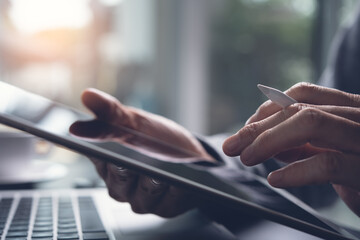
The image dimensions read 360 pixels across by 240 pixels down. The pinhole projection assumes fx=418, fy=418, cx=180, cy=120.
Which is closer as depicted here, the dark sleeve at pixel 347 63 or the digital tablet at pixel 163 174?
the digital tablet at pixel 163 174

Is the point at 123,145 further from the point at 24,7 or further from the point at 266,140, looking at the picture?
the point at 24,7

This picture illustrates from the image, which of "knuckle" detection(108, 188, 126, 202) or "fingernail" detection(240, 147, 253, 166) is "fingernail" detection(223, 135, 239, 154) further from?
"knuckle" detection(108, 188, 126, 202)

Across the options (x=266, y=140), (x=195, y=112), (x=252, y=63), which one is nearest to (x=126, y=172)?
(x=266, y=140)

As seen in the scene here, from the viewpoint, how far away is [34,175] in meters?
0.67

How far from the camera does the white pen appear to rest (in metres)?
0.33

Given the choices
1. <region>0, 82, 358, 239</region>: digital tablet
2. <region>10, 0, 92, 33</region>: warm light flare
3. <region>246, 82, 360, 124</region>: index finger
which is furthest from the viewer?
<region>10, 0, 92, 33</region>: warm light flare

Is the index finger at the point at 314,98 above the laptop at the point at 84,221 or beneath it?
above

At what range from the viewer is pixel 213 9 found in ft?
5.74

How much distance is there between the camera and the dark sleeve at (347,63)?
37.9 inches

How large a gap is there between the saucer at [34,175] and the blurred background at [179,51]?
0.98m

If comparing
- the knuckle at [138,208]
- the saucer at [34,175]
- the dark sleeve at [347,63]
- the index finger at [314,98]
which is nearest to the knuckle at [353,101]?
the index finger at [314,98]

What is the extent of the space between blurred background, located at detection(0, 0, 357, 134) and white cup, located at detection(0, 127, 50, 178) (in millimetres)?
1004

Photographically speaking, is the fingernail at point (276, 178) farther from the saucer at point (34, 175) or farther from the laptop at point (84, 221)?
the saucer at point (34, 175)

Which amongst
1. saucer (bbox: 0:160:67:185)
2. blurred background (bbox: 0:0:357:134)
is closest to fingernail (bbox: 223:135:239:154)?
saucer (bbox: 0:160:67:185)
